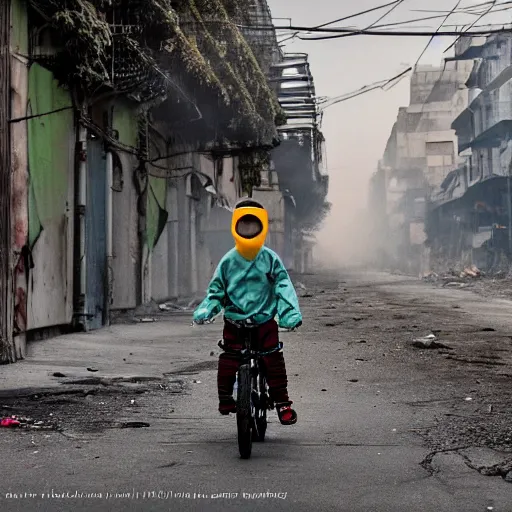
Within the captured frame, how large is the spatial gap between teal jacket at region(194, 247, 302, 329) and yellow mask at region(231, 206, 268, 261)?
0.27ft

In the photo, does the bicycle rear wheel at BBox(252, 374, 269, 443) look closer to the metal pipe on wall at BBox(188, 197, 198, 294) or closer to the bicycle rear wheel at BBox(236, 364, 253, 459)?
the bicycle rear wheel at BBox(236, 364, 253, 459)

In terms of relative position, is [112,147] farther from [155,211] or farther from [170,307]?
[170,307]

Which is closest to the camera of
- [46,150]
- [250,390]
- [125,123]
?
[250,390]

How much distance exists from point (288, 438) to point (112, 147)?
9.73m

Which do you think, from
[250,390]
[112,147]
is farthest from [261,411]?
[112,147]

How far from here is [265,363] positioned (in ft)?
15.3

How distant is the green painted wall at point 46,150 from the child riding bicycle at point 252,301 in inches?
233

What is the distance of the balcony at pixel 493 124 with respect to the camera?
46.2 meters

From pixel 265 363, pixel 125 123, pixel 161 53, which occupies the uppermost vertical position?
pixel 161 53

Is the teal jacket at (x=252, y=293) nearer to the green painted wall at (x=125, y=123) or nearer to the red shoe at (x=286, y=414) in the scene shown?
the red shoe at (x=286, y=414)

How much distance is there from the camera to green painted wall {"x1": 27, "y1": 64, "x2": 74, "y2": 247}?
398 inches

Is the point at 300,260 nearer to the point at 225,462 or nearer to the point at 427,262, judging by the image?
the point at 427,262

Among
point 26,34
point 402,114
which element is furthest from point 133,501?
point 402,114

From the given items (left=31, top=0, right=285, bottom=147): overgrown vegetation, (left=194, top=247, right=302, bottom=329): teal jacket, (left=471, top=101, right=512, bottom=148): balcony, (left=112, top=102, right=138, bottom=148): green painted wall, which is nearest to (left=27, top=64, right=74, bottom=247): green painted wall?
(left=31, top=0, right=285, bottom=147): overgrown vegetation
